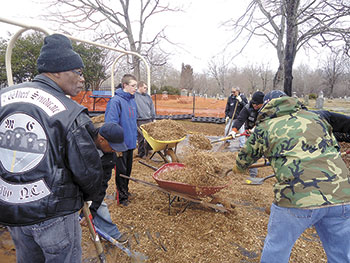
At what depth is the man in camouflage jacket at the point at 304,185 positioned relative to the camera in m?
1.60

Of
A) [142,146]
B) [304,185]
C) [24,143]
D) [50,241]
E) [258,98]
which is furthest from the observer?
[142,146]

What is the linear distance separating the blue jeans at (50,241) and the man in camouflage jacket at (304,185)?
4.96 feet

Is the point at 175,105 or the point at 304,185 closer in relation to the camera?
the point at 304,185

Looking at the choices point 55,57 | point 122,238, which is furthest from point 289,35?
point 55,57

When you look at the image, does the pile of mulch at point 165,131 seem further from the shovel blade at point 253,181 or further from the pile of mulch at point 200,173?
the shovel blade at point 253,181

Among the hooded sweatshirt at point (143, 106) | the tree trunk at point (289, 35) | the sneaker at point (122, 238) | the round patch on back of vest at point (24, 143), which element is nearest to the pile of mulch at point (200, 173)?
the sneaker at point (122, 238)

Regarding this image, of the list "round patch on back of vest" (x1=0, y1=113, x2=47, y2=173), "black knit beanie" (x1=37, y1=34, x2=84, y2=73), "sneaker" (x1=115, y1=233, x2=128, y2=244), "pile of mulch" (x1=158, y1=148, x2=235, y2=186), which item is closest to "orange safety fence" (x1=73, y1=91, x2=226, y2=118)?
"pile of mulch" (x1=158, y1=148, x2=235, y2=186)

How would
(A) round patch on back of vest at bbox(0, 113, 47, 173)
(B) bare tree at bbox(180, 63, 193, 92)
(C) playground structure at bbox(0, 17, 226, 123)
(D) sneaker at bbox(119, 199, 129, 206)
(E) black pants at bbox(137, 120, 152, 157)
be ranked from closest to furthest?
(A) round patch on back of vest at bbox(0, 113, 47, 173) < (D) sneaker at bbox(119, 199, 129, 206) < (E) black pants at bbox(137, 120, 152, 157) < (C) playground structure at bbox(0, 17, 226, 123) < (B) bare tree at bbox(180, 63, 193, 92)

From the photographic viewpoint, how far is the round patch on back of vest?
1192mm

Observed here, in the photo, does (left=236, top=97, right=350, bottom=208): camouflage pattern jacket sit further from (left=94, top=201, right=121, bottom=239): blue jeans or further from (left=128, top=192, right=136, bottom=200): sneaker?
(left=128, top=192, right=136, bottom=200): sneaker

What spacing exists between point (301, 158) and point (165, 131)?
3.13 m

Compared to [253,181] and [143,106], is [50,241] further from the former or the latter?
[143,106]

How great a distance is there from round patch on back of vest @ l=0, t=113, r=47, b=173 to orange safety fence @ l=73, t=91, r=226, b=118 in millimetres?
11923

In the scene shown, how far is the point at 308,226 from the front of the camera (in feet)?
5.48
